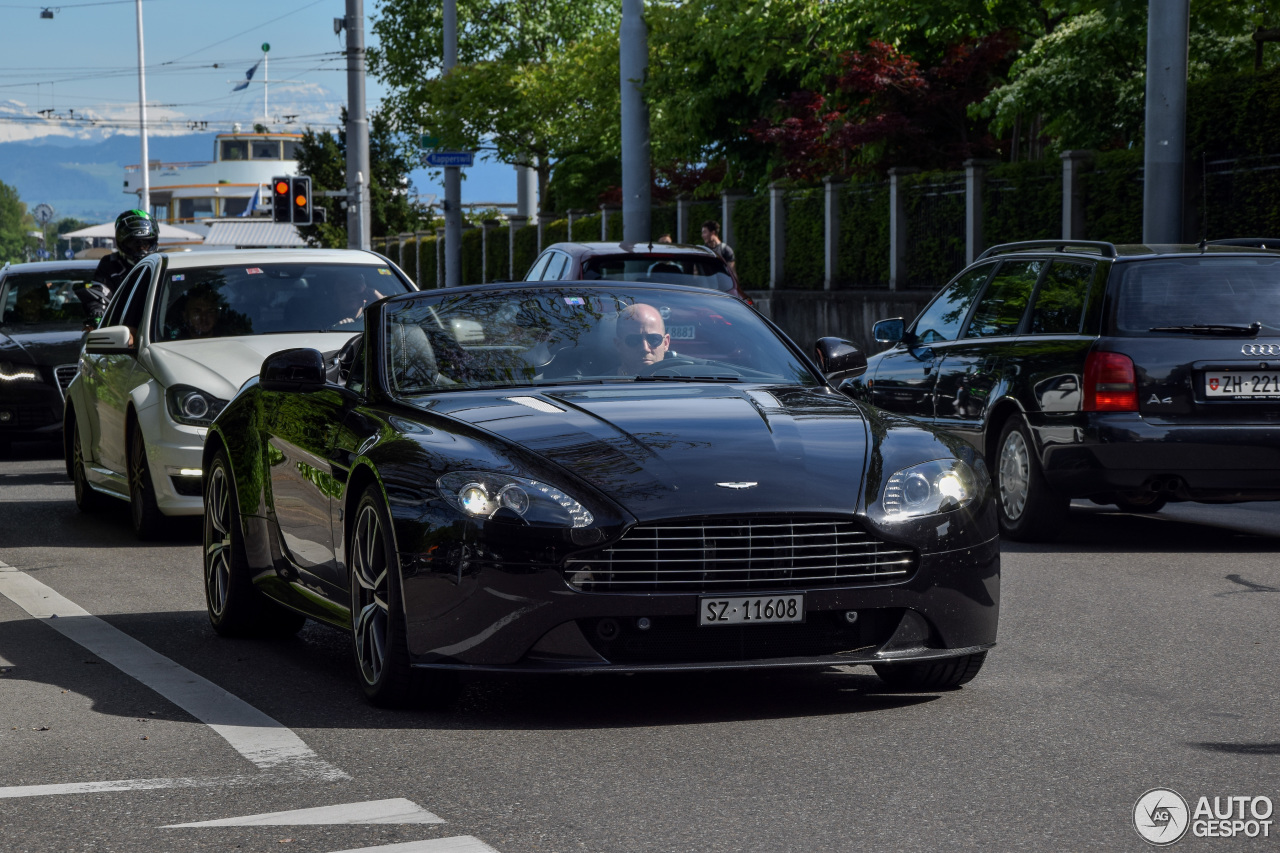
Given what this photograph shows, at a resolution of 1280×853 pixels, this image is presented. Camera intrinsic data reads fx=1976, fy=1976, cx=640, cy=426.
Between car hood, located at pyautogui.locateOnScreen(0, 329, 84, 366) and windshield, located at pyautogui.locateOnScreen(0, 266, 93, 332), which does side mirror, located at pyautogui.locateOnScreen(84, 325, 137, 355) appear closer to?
car hood, located at pyautogui.locateOnScreen(0, 329, 84, 366)

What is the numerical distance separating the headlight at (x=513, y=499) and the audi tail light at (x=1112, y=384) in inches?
202

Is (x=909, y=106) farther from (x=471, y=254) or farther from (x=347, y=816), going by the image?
(x=347, y=816)

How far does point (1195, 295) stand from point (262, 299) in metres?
5.38

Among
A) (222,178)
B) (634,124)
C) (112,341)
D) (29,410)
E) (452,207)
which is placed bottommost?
(29,410)

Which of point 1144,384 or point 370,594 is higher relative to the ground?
point 1144,384

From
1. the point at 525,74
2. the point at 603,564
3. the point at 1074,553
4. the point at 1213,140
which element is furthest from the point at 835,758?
the point at 525,74

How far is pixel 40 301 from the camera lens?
18.4 meters

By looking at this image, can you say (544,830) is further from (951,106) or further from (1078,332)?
(951,106)

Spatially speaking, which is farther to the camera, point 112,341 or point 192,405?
point 112,341

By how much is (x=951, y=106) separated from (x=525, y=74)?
75.5ft

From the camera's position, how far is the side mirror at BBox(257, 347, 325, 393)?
7.12m

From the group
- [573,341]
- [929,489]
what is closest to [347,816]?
[929,489]

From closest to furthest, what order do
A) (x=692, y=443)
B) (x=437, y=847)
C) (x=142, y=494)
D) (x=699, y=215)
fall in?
1. (x=437, y=847)
2. (x=692, y=443)
3. (x=142, y=494)
4. (x=699, y=215)

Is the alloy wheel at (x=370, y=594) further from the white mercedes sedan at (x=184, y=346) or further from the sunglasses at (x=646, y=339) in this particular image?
the white mercedes sedan at (x=184, y=346)
